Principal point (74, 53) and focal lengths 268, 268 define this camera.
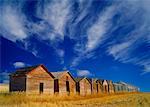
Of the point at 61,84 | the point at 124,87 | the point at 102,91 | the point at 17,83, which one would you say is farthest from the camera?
the point at 124,87

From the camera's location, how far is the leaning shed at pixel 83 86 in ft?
196

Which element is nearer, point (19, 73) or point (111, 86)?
point (19, 73)

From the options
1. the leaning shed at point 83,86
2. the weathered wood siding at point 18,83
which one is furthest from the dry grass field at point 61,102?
the leaning shed at point 83,86

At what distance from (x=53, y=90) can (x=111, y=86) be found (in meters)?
42.8

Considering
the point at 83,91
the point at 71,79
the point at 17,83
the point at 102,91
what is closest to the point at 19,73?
the point at 17,83

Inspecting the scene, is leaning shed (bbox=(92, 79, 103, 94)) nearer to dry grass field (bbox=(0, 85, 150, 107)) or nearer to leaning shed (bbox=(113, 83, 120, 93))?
leaning shed (bbox=(113, 83, 120, 93))

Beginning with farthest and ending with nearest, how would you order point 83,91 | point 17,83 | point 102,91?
point 102,91
point 83,91
point 17,83

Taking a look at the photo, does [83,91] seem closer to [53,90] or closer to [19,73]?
[53,90]

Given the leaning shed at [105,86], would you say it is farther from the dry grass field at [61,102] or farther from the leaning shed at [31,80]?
the dry grass field at [61,102]

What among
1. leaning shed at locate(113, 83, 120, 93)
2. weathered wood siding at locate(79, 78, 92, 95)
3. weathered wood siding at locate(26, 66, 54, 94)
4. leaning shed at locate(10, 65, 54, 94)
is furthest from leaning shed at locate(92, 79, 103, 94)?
leaning shed at locate(10, 65, 54, 94)

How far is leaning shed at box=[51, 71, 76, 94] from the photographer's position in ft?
164

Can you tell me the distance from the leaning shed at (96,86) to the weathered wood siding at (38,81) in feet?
79.2

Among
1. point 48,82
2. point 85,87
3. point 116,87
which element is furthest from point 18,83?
point 116,87

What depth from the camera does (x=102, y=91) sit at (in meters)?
75.9
